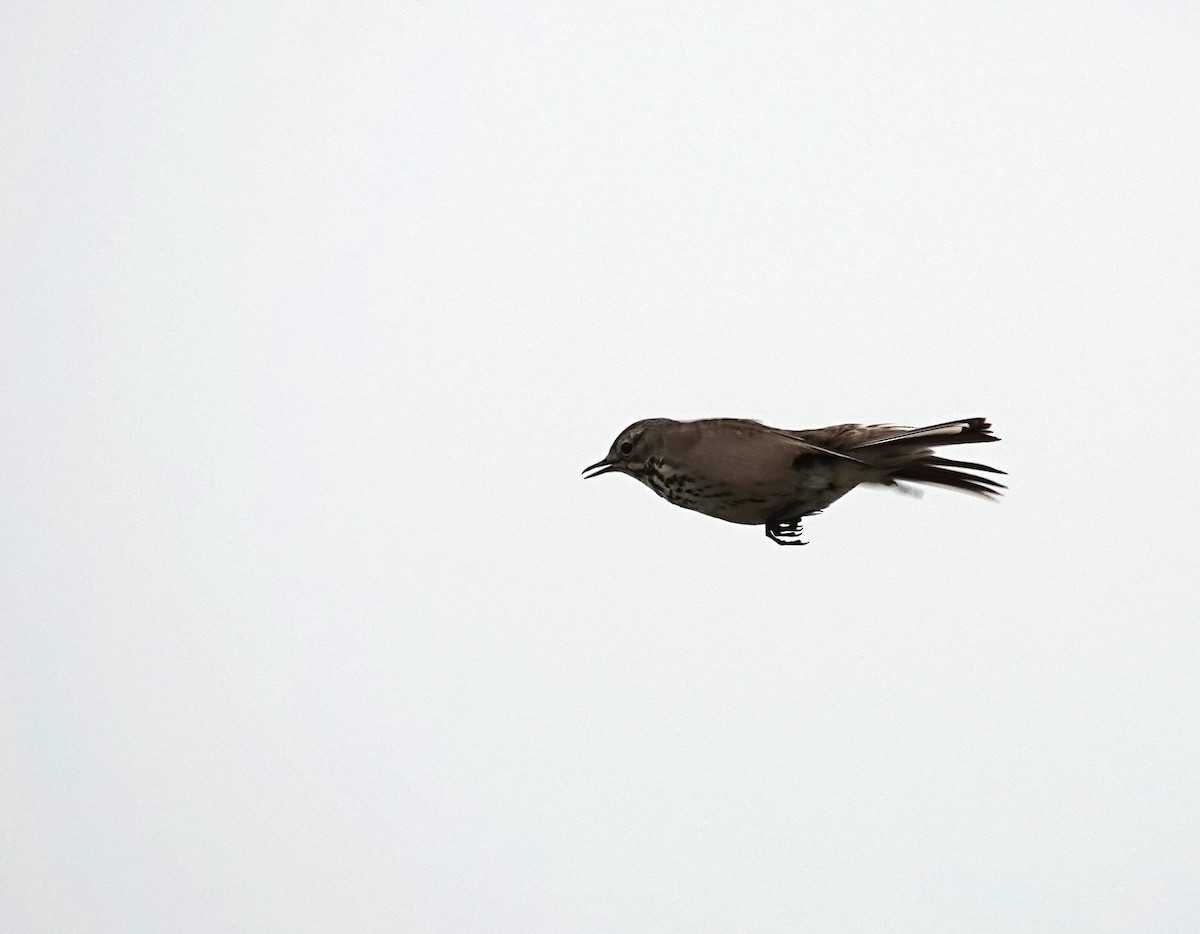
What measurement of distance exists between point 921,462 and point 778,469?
1.81 ft

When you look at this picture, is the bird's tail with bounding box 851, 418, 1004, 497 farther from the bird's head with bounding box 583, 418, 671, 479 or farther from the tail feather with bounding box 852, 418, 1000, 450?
the bird's head with bounding box 583, 418, 671, 479

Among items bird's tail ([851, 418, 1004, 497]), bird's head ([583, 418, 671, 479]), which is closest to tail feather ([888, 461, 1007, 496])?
bird's tail ([851, 418, 1004, 497])

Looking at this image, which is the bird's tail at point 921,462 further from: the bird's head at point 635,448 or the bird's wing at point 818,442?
the bird's head at point 635,448

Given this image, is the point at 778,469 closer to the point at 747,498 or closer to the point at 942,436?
the point at 747,498

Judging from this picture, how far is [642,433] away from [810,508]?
2.48 ft

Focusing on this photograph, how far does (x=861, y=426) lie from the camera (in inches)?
202

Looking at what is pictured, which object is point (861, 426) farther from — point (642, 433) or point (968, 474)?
point (642, 433)

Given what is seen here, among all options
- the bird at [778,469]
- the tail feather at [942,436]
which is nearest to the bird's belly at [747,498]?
the bird at [778,469]

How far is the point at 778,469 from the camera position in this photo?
5.07m

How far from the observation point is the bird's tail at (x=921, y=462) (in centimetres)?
474

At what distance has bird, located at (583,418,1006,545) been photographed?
16.5ft

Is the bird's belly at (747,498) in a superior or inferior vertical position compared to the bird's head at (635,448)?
inferior

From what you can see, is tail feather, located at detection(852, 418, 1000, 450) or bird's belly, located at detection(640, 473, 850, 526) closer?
tail feather, located at detection(852, 418, 1000, 450)

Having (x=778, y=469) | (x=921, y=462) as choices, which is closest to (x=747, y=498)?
(x=778, y=469)
